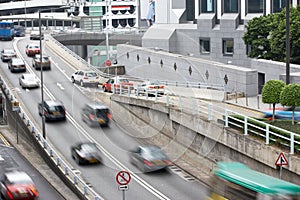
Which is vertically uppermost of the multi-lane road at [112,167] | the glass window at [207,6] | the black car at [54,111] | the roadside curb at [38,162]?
the glass window at [207,6]

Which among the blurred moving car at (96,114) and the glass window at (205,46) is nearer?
the blurred moving car at (96,114)

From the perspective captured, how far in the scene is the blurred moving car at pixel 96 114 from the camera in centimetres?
3741

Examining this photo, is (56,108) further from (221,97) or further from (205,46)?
(205,46)

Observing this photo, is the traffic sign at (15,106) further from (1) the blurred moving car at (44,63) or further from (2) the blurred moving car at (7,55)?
(2) the blurred moving car at (7,55)

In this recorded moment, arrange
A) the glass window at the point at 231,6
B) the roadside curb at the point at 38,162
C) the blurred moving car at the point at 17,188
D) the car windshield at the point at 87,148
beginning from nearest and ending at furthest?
the blurred moving car at the point at 17,188
the roadside curb at the point at 38,162
the car windshield at the point at 87,148
the glass window at the point at 231,6

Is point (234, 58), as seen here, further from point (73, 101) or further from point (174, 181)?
point (174, 181)

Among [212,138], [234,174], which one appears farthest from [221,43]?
[234,174]

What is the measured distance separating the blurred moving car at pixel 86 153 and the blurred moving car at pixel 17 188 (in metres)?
3.97

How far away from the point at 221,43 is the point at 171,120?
25562 mm

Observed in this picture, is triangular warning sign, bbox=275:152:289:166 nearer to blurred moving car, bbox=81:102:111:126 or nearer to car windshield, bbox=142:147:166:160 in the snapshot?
car windshield, bbox=142:147:166:160

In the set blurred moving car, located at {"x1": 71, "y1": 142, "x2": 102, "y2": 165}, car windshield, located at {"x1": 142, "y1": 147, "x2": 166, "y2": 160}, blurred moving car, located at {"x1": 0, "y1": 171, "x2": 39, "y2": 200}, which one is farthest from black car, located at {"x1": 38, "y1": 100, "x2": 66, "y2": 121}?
car windshield, located at {"x1": 142, "y1": 147, "x2": 166, "y2": 160}

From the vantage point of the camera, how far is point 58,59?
71875 mm

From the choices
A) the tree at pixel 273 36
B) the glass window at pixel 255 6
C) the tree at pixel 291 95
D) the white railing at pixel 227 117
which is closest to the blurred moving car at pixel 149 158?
the white railing at pixel 227 117

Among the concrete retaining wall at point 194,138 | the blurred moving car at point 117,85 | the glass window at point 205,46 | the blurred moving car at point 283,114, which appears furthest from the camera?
the glass window at point 205,46
